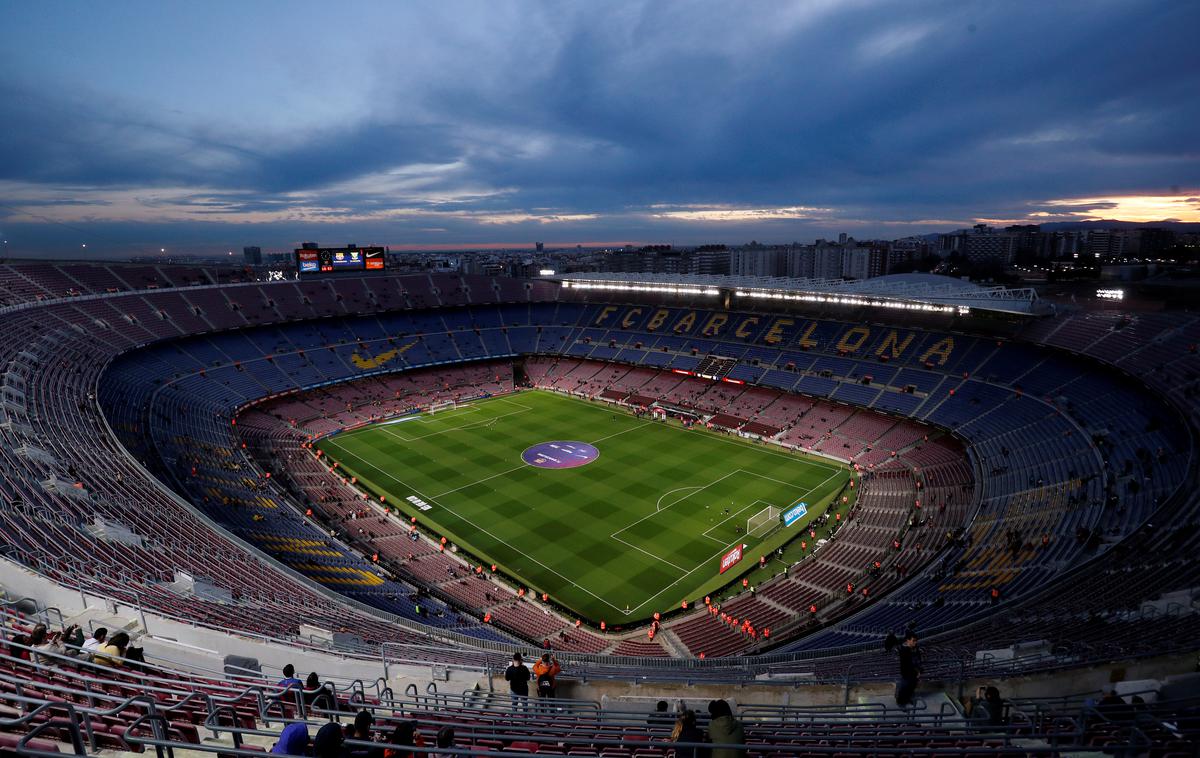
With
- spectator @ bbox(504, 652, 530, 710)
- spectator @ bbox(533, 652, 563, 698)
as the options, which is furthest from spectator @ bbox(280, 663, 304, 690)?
spectator @ bbox(533, 652, 563, 698)

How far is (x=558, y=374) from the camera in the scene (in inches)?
2721

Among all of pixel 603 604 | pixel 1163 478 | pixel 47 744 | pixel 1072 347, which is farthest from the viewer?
pixel 1072 347

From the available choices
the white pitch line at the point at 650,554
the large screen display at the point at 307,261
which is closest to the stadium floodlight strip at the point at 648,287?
the large screen display at the point at 307,261

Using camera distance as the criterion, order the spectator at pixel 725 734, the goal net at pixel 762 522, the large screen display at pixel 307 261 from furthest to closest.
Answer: the large screen display at pixel 307 261 → the goal net at pixel 762 522 → the spectator at pixel 725 734

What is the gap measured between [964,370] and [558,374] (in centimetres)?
4048

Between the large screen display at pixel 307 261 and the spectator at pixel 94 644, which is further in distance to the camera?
the large screen display at pixel 307 261

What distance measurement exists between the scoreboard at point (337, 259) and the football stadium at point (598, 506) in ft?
14.3

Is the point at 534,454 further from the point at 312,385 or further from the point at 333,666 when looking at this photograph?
the point at 333,666

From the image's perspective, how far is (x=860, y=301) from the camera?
54.8m

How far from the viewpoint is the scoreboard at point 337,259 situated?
68.8 m

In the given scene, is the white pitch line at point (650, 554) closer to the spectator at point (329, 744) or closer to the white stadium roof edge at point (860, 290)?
the spectator at point (329, 744)

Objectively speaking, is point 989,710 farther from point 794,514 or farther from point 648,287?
point 648,287

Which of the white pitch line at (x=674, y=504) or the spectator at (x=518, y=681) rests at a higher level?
the spectator at (x=518, y=681)

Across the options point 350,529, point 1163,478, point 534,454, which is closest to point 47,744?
point 350,529
